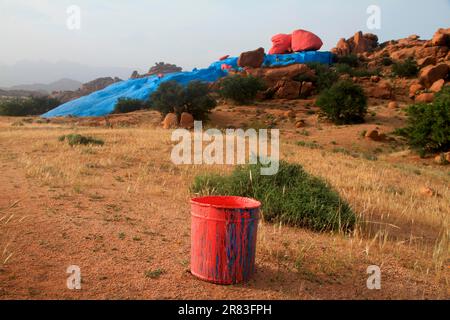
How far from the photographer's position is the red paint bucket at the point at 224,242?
3457mm

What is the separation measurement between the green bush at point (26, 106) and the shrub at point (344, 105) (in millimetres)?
27787

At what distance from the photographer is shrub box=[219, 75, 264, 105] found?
27.8m

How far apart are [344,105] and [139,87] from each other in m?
17.9

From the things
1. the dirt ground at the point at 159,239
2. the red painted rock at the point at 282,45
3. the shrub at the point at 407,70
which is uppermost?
the red painted rock at the point at 282,45

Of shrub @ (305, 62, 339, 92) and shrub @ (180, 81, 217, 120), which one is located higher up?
shrub @ (305, 62, 339, 92)

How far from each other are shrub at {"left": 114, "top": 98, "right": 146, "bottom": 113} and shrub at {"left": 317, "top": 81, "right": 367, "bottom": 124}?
42.8ft

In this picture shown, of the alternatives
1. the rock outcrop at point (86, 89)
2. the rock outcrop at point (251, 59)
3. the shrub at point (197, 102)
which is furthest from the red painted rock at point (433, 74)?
the rock outcrop at point (86, 89)

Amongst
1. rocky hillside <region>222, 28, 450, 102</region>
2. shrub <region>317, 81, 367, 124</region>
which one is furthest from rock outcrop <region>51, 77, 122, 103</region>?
shrub <region>317, 81, 367, 124</region>

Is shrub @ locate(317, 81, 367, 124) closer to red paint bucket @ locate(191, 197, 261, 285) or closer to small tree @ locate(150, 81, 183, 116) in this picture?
small tree @ locate(150, 81, 183, 116)

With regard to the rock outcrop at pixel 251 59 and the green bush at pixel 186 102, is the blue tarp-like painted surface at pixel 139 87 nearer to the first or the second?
the rock outcrop at pixel 251 59

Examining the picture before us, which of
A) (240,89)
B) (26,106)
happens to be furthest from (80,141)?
(26,106)

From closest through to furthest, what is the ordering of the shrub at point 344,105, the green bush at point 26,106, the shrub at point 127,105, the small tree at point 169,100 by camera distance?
Result: the shrub at point 344,105
the small tree at point 169,100
the shrub at point 127,105
the green bush at point 26,106

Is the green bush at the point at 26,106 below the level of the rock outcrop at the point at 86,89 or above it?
below

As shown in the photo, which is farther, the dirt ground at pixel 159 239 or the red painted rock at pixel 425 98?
the red painted rock at pixel 425 98
